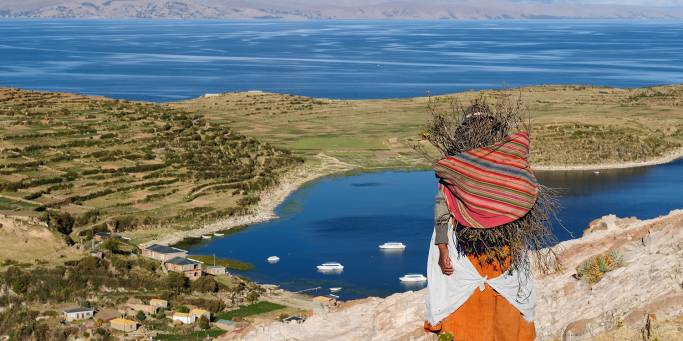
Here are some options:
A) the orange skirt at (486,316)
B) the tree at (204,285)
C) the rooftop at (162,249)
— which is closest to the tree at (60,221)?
the rooftop at (162,249)

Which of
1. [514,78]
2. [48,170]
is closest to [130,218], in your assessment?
[48,170]

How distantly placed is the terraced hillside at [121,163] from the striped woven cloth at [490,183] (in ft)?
174

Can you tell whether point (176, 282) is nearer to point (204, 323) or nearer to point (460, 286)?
point (204, 323)

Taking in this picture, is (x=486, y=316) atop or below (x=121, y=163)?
atop

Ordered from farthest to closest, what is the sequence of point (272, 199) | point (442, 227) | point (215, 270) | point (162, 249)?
point (272, 199) < point (162, 249) < point (215, 270) < point (442, 227)

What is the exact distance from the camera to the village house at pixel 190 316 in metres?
38.0

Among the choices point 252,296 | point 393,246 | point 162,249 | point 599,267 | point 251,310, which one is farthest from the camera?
point 393,246

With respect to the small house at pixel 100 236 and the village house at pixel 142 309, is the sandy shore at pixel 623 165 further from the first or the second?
the village house at pixel 142 309

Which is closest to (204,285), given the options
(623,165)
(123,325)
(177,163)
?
(123,325)

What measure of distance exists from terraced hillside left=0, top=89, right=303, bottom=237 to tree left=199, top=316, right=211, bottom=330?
82.4ft

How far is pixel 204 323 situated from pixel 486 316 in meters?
28.1

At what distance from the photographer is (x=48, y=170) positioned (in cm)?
7500

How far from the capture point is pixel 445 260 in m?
10.5

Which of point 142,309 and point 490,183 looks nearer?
point 490,183
